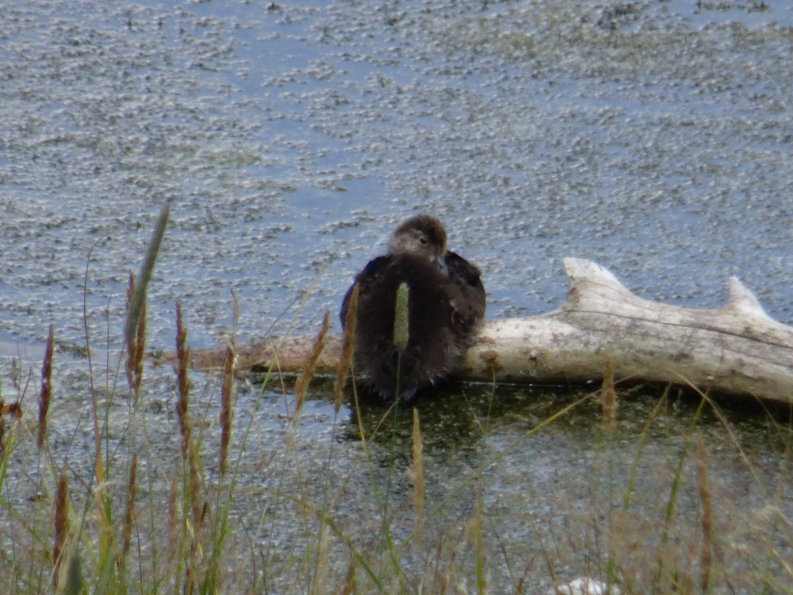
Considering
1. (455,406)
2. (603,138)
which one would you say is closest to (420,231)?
(455,406)

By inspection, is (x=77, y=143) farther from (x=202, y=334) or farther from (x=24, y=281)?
(x=202, y=334)

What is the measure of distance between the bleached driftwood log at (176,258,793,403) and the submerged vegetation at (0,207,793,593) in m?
0.12

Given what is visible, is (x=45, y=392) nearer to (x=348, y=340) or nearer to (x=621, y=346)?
(x=348, y=340)

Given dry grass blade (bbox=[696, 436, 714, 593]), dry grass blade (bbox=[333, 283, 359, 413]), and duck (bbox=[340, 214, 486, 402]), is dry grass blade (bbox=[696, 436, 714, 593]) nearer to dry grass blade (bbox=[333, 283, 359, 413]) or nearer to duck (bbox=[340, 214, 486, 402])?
dry grass blade (bbox=[333, 283, 359, 413])

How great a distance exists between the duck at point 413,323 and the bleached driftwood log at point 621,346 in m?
0.12

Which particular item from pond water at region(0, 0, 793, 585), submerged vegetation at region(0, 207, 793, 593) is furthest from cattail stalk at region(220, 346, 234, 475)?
pond water at region(0, 0, 793, 585)

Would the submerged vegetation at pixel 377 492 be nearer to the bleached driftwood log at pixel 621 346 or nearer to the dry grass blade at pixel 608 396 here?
the dry grass blade at pixel 608 396

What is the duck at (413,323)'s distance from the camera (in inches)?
197

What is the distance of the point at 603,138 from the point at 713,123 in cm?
69

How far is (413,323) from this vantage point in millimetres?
5031

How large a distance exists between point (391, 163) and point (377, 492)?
14.7 ft

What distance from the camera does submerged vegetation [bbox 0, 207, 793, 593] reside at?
7.75 feet

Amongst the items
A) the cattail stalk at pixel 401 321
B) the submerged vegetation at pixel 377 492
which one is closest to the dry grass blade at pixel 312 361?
the submerged vegetation at pixel 377 492

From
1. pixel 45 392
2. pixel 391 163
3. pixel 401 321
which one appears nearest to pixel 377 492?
pixel 401 321
